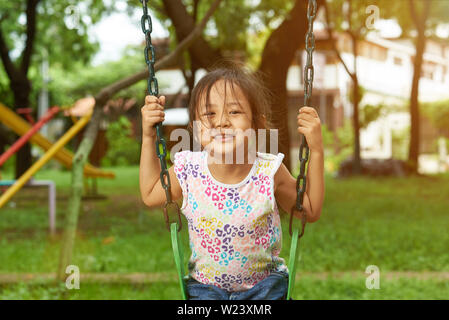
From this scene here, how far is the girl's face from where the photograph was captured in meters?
1.97

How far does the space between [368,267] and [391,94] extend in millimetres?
25089

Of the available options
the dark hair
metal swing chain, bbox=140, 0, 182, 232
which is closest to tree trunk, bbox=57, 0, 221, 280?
metal swing chain, bbox=140, 0, 182, 232

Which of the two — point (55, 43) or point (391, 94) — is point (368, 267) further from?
point (391, 94)

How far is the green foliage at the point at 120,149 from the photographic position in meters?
21.6

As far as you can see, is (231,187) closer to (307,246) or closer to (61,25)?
(307,246)

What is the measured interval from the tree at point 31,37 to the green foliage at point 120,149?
683cm

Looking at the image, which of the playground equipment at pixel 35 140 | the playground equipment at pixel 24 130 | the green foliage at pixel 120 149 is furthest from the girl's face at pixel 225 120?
the green foliage at pixel 120 149

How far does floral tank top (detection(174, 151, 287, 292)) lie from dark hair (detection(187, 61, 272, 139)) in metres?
0.15

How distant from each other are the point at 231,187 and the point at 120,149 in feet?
65.7

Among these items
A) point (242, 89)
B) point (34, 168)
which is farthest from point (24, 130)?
point (242, 89)

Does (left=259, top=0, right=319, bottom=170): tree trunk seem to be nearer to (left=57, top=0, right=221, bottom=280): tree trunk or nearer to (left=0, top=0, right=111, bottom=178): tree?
(left=57, top=0, right=221, bottom=280): tree trunk

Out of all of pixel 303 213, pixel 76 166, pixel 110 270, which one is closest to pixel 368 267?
pixel 110 270

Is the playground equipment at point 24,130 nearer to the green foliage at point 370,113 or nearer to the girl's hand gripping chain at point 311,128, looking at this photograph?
the girl's hand gripping chain at point 311,128

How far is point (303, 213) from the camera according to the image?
2061 millimetres
